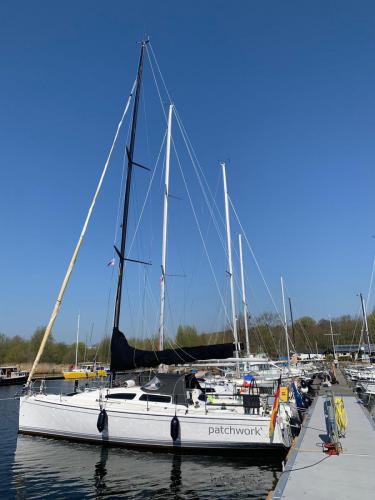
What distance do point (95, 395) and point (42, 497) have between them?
6.30 meters

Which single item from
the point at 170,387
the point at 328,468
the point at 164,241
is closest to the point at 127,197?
the point at 164,241

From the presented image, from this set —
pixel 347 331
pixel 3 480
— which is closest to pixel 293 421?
pixel 3 480

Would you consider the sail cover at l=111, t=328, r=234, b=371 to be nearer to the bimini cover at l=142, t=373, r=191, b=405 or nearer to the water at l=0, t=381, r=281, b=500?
the bimini cover at l=142, t=373, r=191, b=405

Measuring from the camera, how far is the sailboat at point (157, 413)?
48.2ft

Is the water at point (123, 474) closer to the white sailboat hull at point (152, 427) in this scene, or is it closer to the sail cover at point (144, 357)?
the white sailboat hull at point (152, 427)

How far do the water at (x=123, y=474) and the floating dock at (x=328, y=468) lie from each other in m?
1.73

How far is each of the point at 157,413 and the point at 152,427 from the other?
0.55m

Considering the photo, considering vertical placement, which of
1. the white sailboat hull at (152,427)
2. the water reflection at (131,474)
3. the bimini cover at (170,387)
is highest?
the bimini cover at (170,387)

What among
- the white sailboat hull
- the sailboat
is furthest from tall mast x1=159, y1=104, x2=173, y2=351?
the white sailboat hull

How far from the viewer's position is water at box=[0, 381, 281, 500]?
11406mm

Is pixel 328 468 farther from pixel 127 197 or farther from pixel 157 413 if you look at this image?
pixel 127 197

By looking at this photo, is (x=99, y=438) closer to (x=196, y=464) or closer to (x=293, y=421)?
(x=196, y=464)

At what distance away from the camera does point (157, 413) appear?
15438mm

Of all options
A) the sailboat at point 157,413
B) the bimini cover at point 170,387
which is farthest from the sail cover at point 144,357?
the bimini cover at point 170,387
